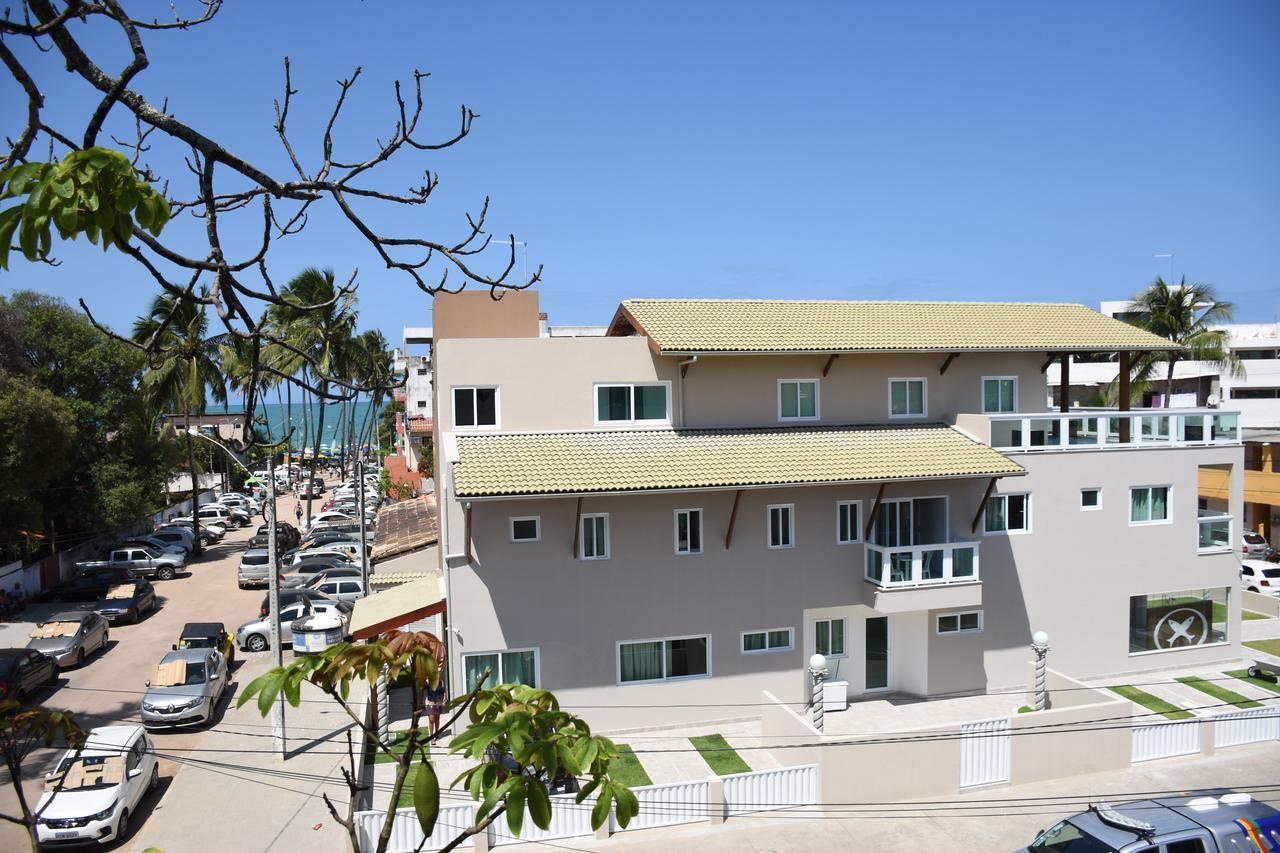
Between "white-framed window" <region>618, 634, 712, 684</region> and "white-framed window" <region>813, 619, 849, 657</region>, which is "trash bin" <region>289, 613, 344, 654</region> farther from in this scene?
"white-framed window" <region>813, 619, 849, 657</region>

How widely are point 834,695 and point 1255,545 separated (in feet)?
98.0

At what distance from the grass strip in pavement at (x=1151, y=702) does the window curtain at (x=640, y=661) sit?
11739 mm

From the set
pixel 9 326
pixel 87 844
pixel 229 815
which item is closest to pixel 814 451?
pixel 229 815

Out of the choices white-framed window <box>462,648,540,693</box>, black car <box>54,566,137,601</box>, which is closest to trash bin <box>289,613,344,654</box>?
white-framed window <box>462,648,540,693</box>

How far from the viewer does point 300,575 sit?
36875 mm

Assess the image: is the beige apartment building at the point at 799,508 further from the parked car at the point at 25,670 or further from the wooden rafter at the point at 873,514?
the parked car at the point at 25,670

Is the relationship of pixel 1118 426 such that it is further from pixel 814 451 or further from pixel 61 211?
pixel 61 211

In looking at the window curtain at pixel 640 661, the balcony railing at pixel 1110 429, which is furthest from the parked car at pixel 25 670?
the balcony railing at pixel 1110 429

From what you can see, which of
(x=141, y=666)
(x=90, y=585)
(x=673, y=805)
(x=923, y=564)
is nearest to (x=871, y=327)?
(x=923, y=564)

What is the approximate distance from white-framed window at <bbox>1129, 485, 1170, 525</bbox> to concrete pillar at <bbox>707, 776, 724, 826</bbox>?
1439cm

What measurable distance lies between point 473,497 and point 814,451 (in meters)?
8.43

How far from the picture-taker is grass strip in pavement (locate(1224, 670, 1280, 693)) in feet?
76.3

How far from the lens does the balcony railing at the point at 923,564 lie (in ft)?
70.0

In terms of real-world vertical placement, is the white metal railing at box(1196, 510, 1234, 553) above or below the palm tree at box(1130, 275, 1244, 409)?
below
